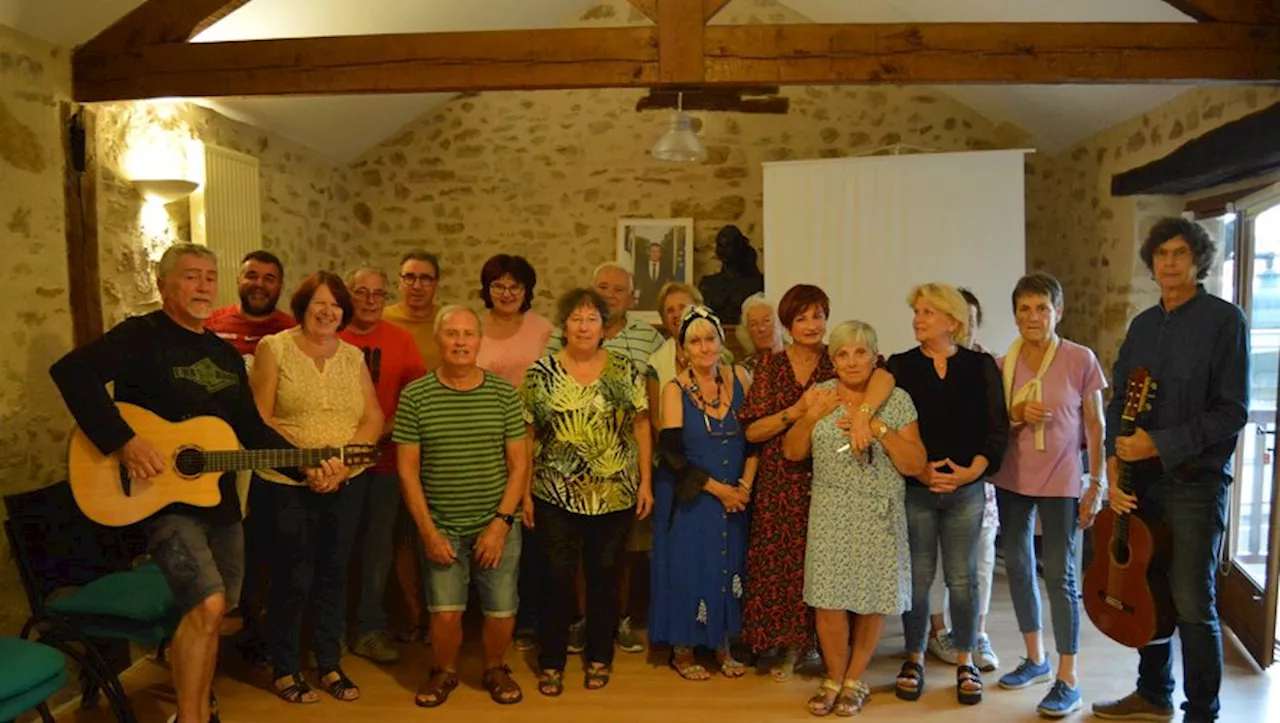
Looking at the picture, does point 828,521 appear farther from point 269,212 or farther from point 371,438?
point 269,212

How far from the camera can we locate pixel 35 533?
2881 millimetres

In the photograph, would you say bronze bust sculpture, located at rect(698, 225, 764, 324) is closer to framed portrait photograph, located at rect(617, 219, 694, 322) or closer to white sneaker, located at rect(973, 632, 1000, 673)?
framed portrait photograph, located at rect(617, 219, 694, 322)

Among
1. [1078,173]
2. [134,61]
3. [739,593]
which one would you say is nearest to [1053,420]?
[739,593]

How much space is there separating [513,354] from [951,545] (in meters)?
1.83

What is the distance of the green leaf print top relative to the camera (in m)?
3.07

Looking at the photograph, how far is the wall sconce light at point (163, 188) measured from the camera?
3709mm

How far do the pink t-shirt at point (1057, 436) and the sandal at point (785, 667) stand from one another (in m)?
1.02

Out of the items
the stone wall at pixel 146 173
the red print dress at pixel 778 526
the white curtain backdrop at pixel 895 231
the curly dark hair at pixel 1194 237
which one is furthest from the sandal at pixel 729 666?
the stone wall at pixel 146 173

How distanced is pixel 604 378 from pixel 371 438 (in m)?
0.85

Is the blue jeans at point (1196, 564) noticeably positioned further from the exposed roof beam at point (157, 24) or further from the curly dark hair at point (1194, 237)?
the exposed roof beam at point (157, 24)

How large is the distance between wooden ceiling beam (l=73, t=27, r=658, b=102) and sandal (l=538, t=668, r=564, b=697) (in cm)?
223

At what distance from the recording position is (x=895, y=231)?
5.48 metres

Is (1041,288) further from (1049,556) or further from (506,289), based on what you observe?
(506,289)

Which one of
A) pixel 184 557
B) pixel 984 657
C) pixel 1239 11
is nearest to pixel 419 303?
pixel 184 557
